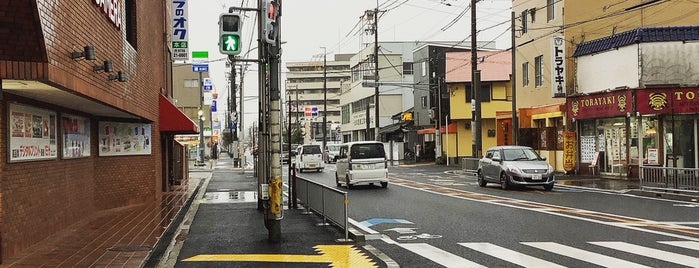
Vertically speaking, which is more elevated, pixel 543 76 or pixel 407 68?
pixel 407 68

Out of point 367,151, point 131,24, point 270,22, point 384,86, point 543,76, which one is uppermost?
point 384,86

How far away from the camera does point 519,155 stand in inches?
905

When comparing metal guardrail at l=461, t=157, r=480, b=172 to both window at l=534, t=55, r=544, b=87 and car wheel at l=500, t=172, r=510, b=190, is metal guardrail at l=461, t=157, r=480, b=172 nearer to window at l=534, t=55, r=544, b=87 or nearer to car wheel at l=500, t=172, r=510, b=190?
window at l=534, t=55, r=544, b=87

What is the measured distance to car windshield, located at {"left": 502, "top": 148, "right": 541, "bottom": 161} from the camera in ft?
74.7

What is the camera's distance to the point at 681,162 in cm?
2470

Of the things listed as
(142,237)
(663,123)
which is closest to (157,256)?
(142,237)

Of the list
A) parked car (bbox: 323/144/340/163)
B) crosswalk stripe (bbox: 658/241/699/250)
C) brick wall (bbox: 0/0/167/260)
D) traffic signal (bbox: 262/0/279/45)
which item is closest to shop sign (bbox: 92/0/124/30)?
brick wall (bbox: 0/0/167/260)

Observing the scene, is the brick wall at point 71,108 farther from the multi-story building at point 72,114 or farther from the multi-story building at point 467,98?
the multi-story building at point 467,98

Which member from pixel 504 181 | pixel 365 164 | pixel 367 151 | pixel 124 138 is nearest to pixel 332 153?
pixel 367 151

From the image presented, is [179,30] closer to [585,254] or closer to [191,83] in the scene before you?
[585,254]

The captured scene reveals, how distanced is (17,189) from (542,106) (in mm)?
27991

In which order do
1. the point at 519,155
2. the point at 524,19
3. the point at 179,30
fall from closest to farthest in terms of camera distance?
the point at 519,155 < the point at 179,30 < the point at 524,19

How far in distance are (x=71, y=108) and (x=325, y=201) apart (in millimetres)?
5483

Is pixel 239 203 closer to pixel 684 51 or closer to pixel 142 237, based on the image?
pixel 142 237
